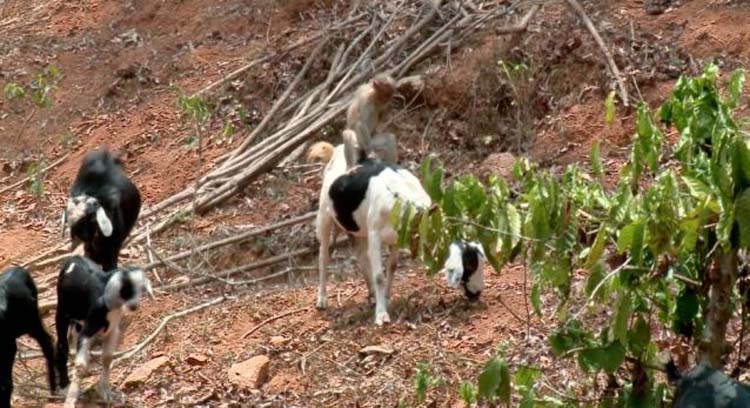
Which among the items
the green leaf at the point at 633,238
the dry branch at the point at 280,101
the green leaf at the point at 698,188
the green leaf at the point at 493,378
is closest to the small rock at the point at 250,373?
the green leaf at the point at 493,378

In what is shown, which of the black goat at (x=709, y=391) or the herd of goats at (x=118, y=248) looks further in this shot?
the herd of goats at (x=118, y=248)

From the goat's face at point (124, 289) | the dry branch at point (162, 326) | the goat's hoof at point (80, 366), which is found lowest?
the dry branch at point (162, 326)

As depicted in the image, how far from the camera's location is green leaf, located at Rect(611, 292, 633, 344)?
17.9ft

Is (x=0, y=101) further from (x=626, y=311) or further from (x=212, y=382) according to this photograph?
(x=626, y=311)

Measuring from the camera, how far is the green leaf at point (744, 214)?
4.99m

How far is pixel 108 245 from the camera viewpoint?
10.3 meters

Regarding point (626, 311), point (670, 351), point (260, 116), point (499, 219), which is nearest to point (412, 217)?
point (499, 219)

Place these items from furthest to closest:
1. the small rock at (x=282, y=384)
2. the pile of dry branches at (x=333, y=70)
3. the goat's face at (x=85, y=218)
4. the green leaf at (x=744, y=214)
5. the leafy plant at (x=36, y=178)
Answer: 1. the leafy plant at (x=36, y=178)
2. the pile of dry branches at (x=333, y=70)
3. the goat's face at (x=85, y=218)
4. the small rock at (x=282, y=384)
5. the green leaf at (x=744, y=214)

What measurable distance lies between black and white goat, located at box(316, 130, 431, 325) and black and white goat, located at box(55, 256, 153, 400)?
5.57 ft

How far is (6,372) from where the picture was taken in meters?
8.35

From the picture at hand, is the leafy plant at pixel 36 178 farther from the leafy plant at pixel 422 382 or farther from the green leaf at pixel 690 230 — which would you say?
the green leaf at pixel 690 230

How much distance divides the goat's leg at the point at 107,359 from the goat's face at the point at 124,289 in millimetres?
278

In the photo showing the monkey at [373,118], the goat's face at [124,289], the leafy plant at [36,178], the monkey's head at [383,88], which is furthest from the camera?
the leafy plant at [36,178]

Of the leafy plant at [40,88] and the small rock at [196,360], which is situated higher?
the small rock at [196,360]
